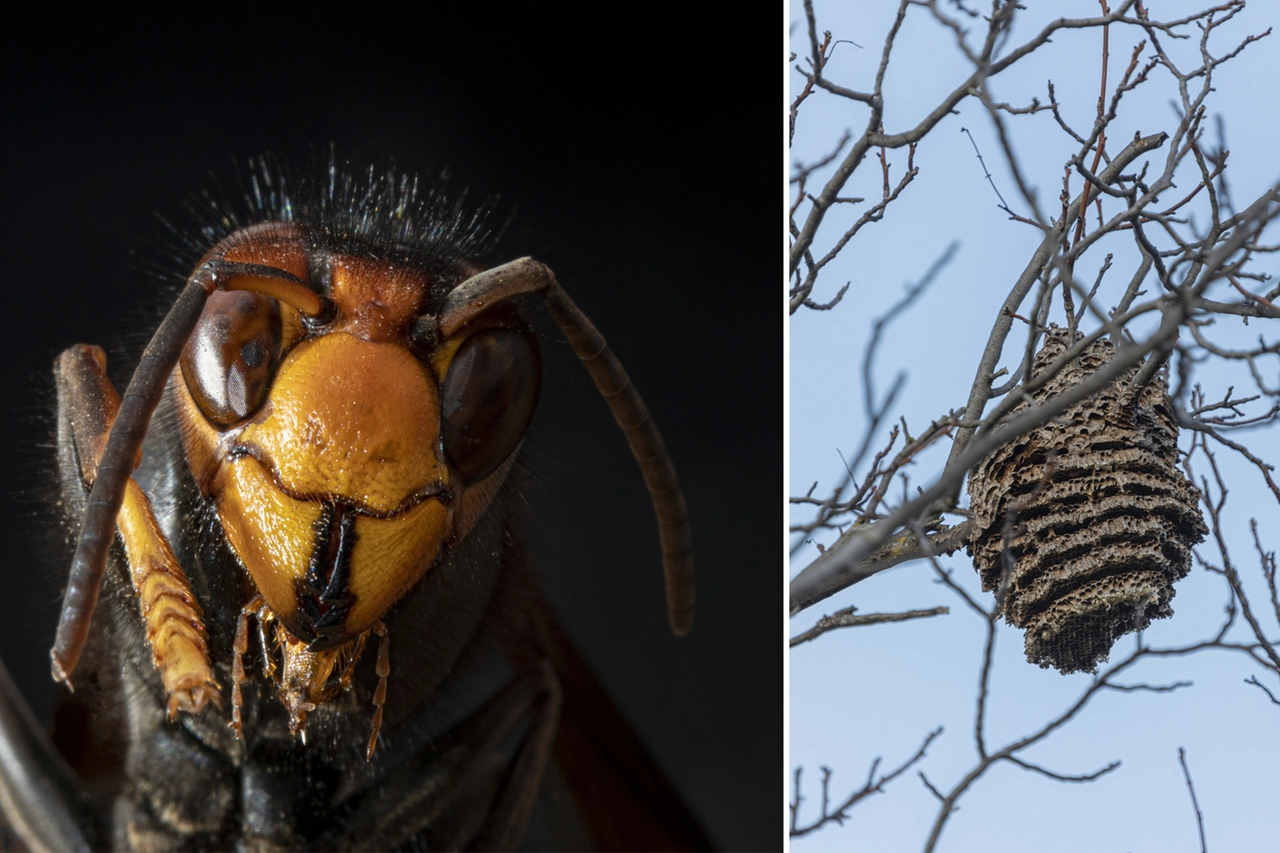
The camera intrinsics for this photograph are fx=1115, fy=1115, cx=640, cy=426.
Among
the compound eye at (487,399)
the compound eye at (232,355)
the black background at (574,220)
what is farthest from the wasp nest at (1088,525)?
the compound eye at (232,355)

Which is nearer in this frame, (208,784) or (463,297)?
(463,297)

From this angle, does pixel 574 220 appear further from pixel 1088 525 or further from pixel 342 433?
pixel 342 433

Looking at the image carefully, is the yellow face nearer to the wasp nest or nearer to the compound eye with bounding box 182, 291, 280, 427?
the compound eye with bounding box 182, 291, 280, 427

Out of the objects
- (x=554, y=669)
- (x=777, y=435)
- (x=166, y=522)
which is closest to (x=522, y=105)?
(x=777, y=435)

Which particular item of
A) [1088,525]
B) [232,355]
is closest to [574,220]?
[1088,525]

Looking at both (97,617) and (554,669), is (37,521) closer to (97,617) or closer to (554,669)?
(97,617)

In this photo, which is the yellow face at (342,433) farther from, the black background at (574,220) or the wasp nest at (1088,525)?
the wasp nest at (1088,525)

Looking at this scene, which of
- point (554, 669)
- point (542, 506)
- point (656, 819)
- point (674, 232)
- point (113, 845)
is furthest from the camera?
point (674, 232)
